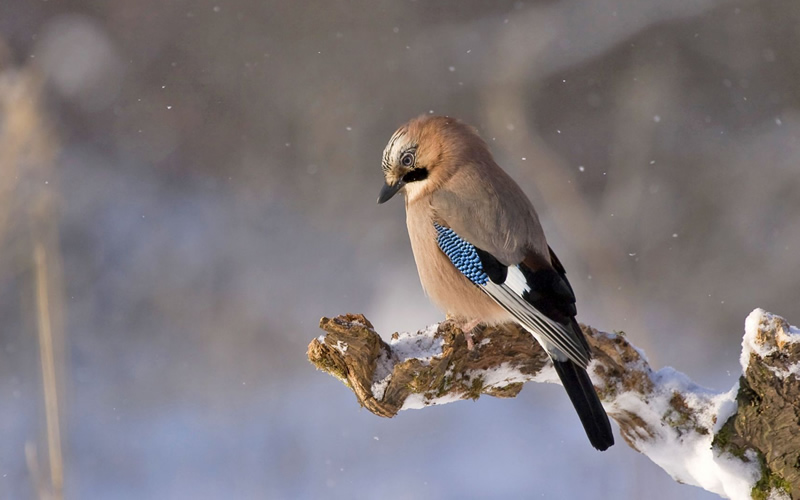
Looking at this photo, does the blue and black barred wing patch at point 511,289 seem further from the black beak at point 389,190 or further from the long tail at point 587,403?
the black beak at point 389,190

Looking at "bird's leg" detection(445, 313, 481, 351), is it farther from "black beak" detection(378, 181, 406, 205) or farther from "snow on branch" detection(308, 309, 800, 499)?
"black beak" detection(378, 181, 406, 205)

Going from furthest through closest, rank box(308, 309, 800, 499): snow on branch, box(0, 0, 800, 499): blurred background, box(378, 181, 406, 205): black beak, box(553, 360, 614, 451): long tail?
box(0, 0, 800, 499): blurred background
box(378, 181, 406, 205): black beak
box(553, 360, 614, 451): long tail
box(308, 309, 800, 499): snow on branch

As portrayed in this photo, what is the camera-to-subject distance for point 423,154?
2.79 m

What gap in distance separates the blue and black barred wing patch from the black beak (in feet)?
0.66

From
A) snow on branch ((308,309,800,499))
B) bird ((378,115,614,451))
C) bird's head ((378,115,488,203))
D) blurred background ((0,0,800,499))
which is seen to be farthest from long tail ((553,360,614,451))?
blurred background ((0,0,800,499))

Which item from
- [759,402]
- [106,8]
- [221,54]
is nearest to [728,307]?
[759,402]

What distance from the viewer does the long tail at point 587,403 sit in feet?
7.42

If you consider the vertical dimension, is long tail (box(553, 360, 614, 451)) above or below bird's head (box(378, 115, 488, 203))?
below

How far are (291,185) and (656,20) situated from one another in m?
3.14

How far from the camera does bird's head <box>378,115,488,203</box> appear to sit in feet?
9.11

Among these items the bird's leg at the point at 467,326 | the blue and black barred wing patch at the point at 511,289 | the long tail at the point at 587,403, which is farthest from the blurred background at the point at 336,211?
the long tail at the point at 587,403

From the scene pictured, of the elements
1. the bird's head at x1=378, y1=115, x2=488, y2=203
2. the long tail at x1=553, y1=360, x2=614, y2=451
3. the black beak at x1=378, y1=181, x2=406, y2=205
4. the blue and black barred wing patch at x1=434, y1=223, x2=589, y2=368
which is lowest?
the long tail at x1=553, y1=360, x2=614, y2=451

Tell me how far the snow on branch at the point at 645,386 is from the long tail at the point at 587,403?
A: 0.16 m

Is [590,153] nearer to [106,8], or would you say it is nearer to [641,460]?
[641,460]
